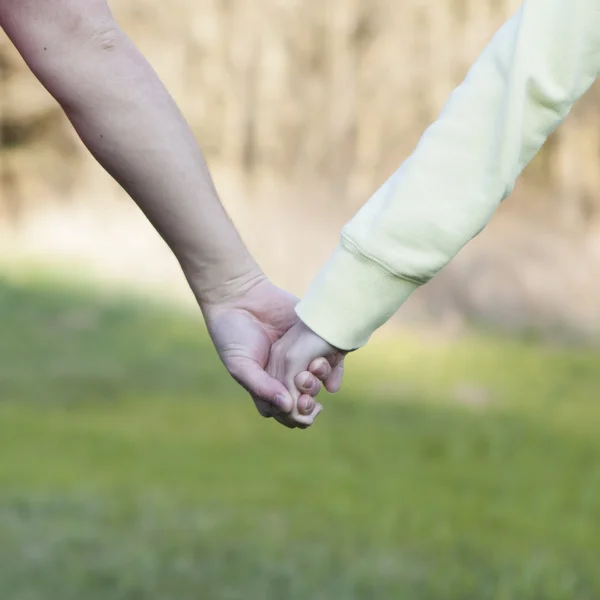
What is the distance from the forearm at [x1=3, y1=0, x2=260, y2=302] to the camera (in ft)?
3.92

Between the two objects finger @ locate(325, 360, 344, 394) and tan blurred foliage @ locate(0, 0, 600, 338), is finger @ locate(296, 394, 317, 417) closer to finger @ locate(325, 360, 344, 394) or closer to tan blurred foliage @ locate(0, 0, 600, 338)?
finger @ locate(325, 360, 344, 394)

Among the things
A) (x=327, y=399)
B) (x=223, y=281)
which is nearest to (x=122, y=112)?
(x=223, y=281)

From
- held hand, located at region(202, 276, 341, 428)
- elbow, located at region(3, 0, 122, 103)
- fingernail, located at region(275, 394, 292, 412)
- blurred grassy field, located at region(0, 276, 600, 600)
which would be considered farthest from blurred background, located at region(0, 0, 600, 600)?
elbow, located at region(3, 0, 122, 103)

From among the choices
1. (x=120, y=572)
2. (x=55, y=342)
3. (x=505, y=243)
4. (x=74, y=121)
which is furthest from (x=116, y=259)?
(x=74, y=121)

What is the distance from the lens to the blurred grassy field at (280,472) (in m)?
2.47

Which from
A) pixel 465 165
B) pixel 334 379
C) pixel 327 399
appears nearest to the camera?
pixel 465 165

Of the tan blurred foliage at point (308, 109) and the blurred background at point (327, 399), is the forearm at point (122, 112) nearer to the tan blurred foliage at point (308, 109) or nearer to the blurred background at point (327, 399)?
the blurred background at point (327, 399)

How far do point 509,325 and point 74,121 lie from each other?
449 cm

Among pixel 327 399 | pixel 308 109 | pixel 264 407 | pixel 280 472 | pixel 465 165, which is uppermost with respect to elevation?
pixel 465 165

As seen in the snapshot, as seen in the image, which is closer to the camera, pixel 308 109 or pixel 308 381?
pixel 308 381

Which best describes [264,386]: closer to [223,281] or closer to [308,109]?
[223,281]

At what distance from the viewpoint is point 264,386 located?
1.16m

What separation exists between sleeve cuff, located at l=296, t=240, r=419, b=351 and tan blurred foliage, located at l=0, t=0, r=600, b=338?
199 inches

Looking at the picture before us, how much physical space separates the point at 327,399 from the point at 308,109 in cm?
295
